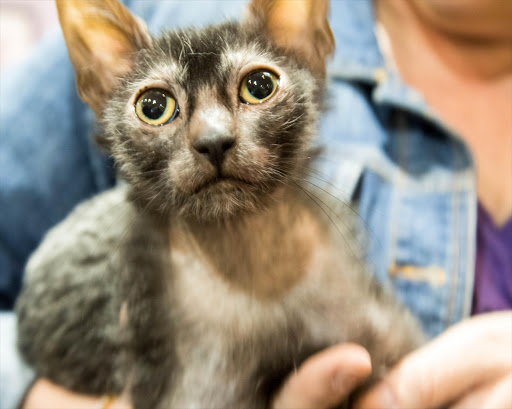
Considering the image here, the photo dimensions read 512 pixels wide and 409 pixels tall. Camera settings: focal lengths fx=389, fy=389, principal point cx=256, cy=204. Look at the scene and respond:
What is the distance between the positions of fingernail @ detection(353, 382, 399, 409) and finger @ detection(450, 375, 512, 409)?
104 mm

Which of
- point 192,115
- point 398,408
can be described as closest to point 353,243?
point 398,408

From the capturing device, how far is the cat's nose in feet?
1.12

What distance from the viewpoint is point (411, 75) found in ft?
2.72

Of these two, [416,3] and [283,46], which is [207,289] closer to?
[283,46]

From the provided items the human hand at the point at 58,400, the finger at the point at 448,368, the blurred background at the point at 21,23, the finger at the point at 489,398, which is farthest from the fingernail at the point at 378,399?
the blurred background at the point at 21,23

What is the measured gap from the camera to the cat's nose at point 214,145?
0.34 metres

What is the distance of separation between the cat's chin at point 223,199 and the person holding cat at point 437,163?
0.19 metres

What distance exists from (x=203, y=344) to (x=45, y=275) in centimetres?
30

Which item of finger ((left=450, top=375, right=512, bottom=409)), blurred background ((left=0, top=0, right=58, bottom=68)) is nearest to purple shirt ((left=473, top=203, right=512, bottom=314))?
finger ((left=450, top=375, right=512, bottom=409))

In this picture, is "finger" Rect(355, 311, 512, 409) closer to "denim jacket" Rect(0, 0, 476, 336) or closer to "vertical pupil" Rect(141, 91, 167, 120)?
"denim jacket" Rect(0, 0, 476, 336)

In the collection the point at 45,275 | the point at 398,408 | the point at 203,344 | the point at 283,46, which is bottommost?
the point at 398,408

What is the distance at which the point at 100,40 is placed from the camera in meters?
0.37

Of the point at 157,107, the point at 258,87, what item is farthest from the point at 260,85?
the point at 157,107

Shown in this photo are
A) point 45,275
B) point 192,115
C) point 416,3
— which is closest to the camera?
point 192,115
